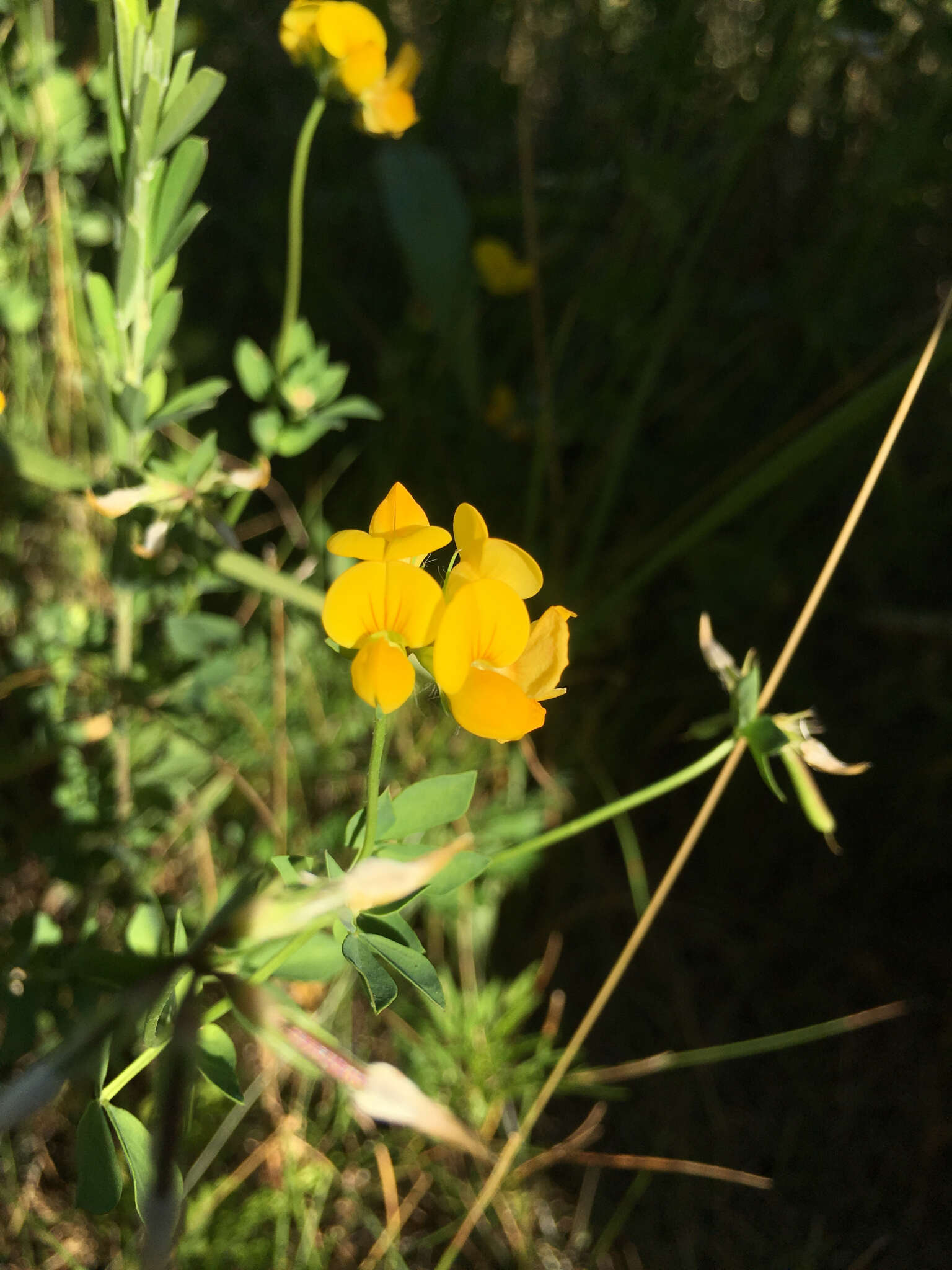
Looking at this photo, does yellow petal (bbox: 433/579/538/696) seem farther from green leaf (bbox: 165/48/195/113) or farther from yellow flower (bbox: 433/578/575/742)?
green leaf (bbox: 165/48/195/113)

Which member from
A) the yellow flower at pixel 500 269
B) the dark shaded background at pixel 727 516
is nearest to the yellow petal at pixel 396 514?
the dark shaded background at pixel 727 516

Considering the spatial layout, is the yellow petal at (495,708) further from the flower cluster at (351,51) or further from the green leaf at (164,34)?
the flower cluster at (351,51)

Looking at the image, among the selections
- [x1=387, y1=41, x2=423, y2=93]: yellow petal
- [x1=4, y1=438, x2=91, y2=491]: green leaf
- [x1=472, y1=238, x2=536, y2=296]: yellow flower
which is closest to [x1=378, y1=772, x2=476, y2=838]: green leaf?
[x1=4, y1=438, x2=91, y2=491]: green leaf

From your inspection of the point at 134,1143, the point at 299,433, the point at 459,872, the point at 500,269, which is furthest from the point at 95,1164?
the point at 500,269

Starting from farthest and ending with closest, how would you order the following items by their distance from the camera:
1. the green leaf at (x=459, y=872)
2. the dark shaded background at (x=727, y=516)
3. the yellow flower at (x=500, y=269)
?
the yellow flower at (x=500, y=269) → the dark shaded background at (x=727, y=516) → the green leaf at (x=459, y=872)

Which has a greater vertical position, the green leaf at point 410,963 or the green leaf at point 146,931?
the green leaf at point 410,963

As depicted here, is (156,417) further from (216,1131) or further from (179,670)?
(216,1131)

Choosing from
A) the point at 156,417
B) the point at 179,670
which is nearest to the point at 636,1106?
the point at 179,670
